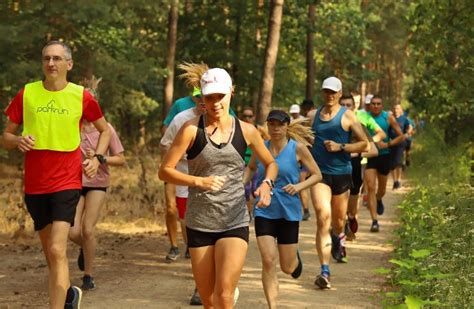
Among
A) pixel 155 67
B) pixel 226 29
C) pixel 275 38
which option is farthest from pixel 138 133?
pixel 275 38

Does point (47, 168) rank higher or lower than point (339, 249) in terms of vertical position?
higher

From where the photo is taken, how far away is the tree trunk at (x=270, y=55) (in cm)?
1844

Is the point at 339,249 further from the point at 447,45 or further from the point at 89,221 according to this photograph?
the point at 447,45

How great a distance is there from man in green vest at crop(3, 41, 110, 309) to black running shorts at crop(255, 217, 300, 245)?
177 centimetres

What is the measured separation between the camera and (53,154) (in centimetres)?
763

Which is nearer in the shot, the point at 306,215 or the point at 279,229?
the point at 279,229

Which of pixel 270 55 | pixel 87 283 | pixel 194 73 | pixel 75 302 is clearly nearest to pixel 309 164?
pixel 194 73

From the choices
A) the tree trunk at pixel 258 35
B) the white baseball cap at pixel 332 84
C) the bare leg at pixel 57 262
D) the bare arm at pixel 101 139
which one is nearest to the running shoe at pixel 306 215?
the white baseball cap at pixel 332 84

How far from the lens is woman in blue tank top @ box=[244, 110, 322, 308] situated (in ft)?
28.7

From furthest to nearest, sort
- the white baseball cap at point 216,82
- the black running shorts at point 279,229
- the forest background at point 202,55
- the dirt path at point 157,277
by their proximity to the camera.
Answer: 1. the forest background at point 202,55
2. the dirt path at point 157,277
3. the black running shorts at point 279,229
4. the white baseball cap at point 216,82

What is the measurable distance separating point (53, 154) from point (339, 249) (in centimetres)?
523

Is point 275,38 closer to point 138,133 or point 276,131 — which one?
point 276,131

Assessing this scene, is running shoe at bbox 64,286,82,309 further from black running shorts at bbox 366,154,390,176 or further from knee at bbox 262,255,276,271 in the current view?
black running shorts at bbox 366,154,390,176

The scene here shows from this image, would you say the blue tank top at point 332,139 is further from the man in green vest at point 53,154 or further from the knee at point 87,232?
the man in green vest at point 53,154
